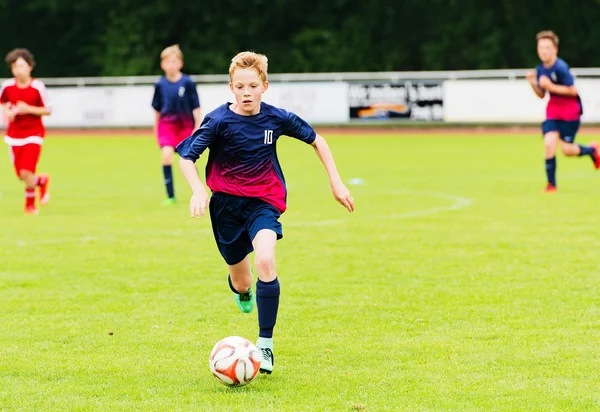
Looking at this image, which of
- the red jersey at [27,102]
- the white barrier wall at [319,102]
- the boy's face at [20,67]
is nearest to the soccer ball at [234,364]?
the boy's face at [20,67]

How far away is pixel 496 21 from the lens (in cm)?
4172

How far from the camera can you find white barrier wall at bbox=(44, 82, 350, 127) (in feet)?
101

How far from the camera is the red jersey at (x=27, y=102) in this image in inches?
518

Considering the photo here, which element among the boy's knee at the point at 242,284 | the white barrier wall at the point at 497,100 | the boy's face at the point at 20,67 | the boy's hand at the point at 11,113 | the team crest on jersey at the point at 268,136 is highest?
the team crest on jersey at the point at 268,136

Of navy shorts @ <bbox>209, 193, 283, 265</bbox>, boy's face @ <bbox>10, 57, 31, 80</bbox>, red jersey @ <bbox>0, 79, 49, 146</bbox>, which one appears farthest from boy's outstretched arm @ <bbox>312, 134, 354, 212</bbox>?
red jersey @ <bbox>0, 79, 49, 146</bbox>

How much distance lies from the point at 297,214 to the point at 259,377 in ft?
25.0

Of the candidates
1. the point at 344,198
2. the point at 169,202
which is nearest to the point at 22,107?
the point at 169,202

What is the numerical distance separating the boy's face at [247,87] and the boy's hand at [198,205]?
2.05ft

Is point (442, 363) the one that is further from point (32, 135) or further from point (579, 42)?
point (579, 42)

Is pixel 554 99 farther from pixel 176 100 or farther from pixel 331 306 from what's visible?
pixel 331 306

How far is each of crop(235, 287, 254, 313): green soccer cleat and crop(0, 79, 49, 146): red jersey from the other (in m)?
6.87

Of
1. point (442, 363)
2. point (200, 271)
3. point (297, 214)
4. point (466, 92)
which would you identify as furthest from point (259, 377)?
point (466, 92)

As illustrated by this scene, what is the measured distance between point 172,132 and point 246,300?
791 cm

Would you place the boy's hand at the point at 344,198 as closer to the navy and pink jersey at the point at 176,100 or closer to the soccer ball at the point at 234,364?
the soccer ball at the point at 234,364
